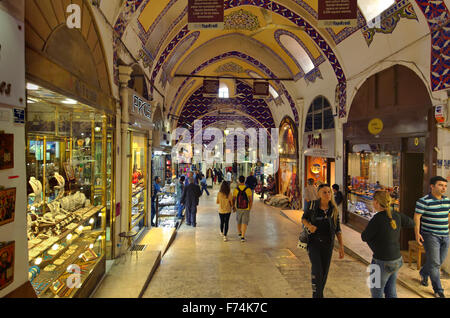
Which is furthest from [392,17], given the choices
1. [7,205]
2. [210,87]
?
[7,205]

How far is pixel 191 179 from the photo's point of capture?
7805 mm

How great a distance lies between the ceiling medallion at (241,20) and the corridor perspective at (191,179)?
0.04m

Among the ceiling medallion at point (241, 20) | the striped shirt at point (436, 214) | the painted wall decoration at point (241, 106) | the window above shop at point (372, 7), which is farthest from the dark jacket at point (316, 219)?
the painted wall decoration at point (241, 106)

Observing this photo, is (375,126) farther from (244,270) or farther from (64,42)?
(64,42)

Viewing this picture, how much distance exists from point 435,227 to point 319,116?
6.49m

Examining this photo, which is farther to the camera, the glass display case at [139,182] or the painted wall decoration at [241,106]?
the painted wall decoration at [241,106]

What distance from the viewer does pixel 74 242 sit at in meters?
3.57

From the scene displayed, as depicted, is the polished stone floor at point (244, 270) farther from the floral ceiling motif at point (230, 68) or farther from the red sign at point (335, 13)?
the floral ceiling motif at point (230, 68)

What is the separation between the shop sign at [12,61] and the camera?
6.35 feet

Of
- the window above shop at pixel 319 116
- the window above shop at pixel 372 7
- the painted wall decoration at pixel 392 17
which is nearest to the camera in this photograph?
the painted wall decoration at pixel 392 17

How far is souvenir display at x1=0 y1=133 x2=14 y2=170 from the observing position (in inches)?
76.8
